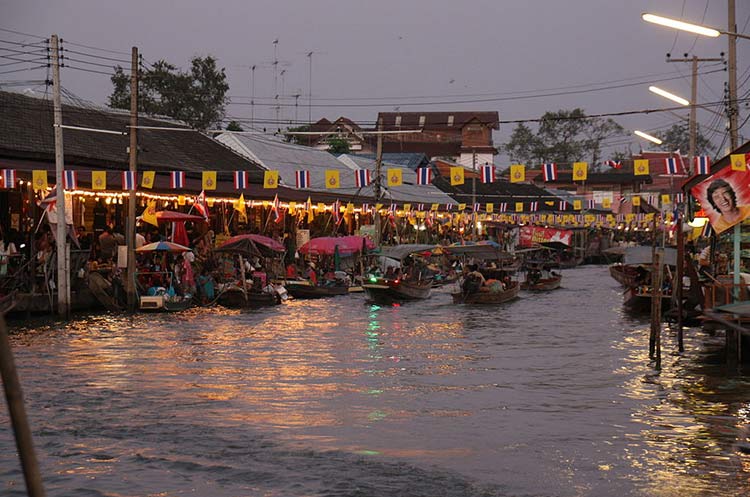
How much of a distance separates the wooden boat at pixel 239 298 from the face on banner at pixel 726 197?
640 inches

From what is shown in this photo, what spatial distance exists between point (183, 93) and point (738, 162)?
48.4 m

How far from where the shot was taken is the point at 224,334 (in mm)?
25203

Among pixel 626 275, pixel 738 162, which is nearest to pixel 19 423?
pixel 738 162

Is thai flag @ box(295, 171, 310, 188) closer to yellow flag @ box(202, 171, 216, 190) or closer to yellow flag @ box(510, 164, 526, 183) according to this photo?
yellow flag @ box(202, 171, 216, 190)

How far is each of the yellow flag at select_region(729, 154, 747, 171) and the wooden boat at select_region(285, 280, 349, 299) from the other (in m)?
19.6

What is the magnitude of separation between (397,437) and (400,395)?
3.18m

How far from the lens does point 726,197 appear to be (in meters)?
20.4

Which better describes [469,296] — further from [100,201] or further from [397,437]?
[397,437]

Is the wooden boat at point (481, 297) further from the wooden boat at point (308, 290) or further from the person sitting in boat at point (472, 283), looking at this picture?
the wooden boat at point (308, 290)

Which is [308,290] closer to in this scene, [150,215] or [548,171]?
[150,215]

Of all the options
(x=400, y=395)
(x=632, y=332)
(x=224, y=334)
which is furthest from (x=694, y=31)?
(x=224, y=334)

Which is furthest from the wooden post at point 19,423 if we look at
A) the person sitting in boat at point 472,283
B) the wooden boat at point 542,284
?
the wooden boat at point 542,284

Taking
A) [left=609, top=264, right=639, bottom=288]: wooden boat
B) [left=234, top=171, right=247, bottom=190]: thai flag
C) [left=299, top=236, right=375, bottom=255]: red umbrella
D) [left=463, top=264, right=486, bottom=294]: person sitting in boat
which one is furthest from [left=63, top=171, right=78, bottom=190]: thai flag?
[left=609, top=264, right=639, bottom=288]: wooden boat

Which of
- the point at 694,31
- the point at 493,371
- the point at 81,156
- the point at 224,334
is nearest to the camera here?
the point at 694,31
